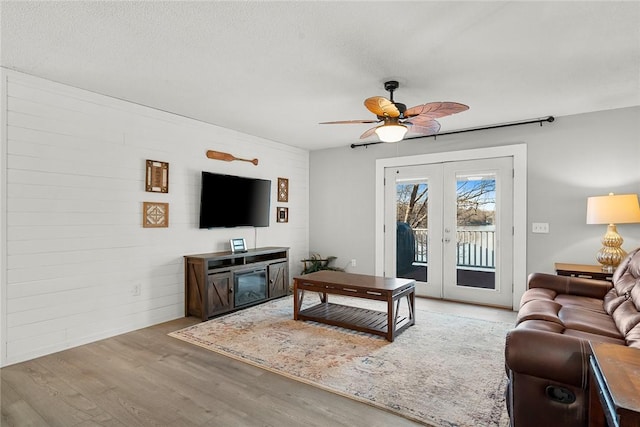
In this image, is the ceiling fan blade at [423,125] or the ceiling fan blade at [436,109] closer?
the ceiling fan blade at [436,109]

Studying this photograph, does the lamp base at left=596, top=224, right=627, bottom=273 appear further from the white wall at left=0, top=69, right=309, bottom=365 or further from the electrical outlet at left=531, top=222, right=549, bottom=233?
the white wall at left=0, top=69, right=309, bottom=365

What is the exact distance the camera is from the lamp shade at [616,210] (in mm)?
3408

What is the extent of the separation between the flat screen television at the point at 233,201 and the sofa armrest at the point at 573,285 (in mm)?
3575

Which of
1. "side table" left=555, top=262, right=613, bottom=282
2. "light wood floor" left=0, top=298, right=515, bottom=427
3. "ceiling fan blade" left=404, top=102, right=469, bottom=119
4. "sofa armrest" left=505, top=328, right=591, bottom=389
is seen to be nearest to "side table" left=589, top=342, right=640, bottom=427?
"sofa armrest" left=505, top=328, right=591, bottom=389

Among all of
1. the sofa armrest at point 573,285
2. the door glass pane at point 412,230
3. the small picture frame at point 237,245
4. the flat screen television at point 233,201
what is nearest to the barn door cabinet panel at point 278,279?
the small picture frame at point 237,245

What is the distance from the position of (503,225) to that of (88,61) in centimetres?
492

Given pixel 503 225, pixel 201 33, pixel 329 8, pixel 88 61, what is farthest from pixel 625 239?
pixel 88 61

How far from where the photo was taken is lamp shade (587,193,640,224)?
11.2ft

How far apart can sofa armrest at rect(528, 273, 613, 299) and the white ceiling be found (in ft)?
5.98

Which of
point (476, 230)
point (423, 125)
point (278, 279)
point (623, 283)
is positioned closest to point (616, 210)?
point (623, 283)

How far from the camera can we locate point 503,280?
4.68 metres

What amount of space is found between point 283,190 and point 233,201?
1.22 metres

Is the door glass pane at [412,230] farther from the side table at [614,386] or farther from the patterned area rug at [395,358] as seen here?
the side table at [614,386]

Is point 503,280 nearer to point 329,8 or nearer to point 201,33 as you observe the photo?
point 329,8
